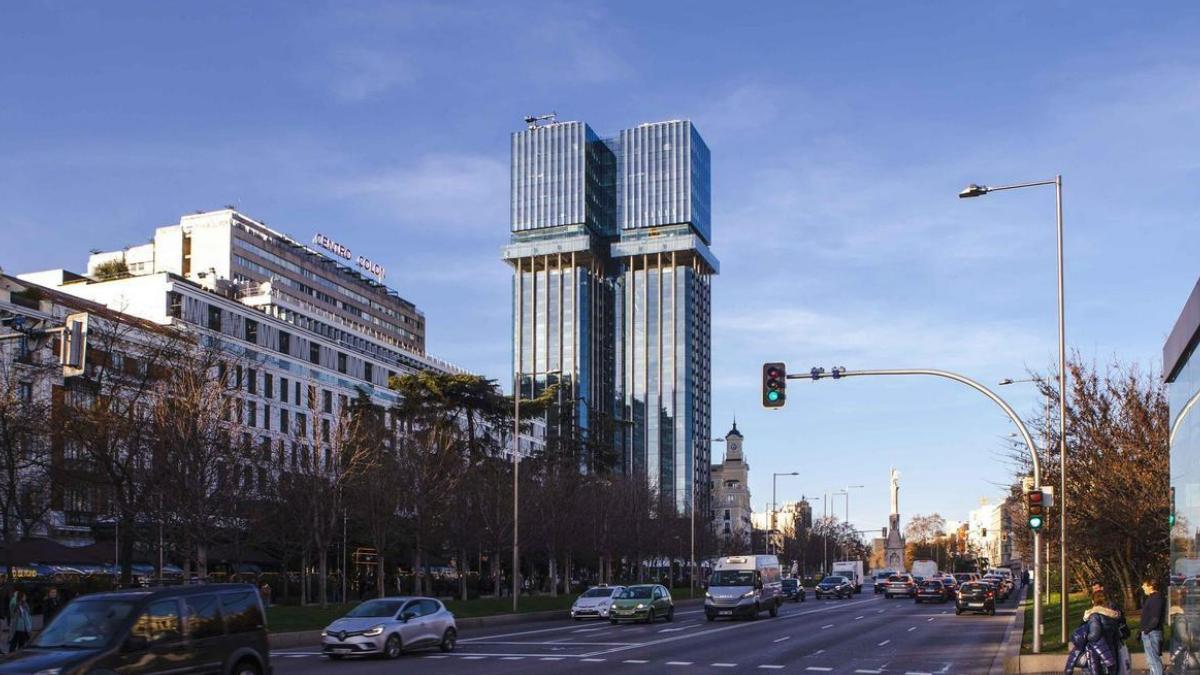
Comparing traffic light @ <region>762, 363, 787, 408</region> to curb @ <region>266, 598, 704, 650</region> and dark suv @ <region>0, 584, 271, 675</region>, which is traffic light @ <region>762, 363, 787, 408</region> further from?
dark suv @ <region>0, 584, 271, 675</region>

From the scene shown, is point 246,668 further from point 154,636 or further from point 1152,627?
point 1152,627

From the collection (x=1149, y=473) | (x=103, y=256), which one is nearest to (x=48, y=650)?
(x=1149, y=473)

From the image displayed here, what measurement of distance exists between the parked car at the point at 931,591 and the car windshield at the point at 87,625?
59471mm

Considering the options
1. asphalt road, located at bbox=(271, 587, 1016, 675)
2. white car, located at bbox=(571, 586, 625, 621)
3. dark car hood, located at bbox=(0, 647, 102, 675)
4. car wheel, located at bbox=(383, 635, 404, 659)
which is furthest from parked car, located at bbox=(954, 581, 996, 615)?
dark car hood, located at bbox=(0, 647, 102, 675)

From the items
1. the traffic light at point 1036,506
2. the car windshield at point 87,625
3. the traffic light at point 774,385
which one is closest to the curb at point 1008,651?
the traffic light at point 1036,506

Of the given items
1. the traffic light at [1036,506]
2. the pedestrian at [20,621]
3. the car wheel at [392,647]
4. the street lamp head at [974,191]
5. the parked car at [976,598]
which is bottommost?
the parked car at [976,598]

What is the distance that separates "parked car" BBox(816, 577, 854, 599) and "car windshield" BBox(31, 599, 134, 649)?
73620mm

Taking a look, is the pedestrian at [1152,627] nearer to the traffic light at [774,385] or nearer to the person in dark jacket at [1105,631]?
the person in dark jacket at [1105,631]

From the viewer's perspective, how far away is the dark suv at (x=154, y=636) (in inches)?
567

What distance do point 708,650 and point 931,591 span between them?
42.5 metres

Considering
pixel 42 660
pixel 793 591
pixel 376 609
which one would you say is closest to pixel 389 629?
pixel 376 609

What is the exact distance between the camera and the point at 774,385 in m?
26.9

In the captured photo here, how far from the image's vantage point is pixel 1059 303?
2956 cm

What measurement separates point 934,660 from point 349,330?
8678cm
